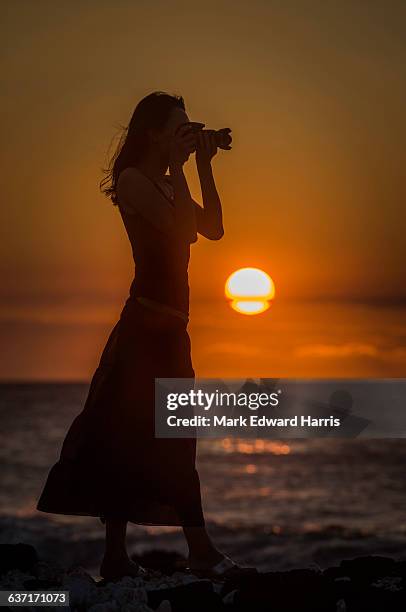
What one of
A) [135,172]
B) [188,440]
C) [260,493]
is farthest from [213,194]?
[260,493]

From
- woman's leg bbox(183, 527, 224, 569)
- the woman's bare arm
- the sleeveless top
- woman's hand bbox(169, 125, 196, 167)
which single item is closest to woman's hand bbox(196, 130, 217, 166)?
the woman's bare arm

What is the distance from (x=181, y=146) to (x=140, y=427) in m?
1.66

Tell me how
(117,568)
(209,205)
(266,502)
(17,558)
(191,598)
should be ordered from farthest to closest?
(266,502), (17,558), (117,568), (209,205), (191,598)

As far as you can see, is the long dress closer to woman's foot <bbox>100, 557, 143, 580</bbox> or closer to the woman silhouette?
the woman silhouette

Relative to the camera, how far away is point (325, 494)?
35.3 metres

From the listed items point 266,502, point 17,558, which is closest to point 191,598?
point 17,558

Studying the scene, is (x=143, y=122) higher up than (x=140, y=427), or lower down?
higher up

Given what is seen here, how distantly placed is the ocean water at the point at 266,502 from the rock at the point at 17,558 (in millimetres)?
12982

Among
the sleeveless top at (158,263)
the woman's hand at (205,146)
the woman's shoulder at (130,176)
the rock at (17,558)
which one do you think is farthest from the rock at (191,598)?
the woman's hand at (205,146)

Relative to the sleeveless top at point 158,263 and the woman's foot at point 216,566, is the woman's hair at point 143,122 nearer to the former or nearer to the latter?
the sleeveless top at point 158,263

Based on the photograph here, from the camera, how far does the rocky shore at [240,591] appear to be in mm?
5582

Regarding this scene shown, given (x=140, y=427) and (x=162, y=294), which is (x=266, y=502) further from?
(x=162, y=294)

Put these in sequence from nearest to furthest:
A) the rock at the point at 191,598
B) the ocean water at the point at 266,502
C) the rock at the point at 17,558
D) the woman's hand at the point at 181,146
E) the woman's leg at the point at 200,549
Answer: the rock at the point at 191,598, the woman's hand at the point at 181,146, the woman's leg at the point at 200,549, the rock at the point at 17,558, the ocean water at the point at 266,502

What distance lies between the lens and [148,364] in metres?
6.21
